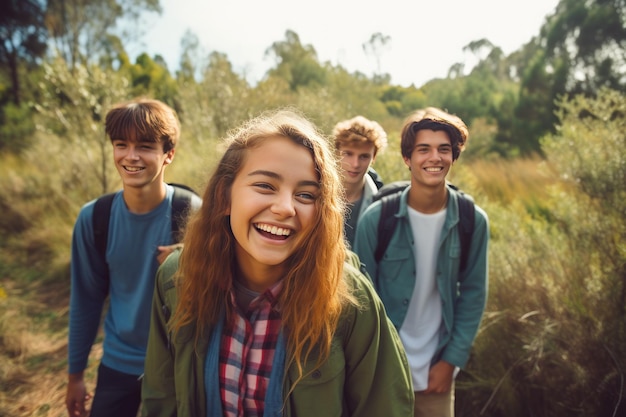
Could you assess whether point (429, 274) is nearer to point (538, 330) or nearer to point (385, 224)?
point (385, 224)

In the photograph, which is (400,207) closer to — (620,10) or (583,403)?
(583,403)

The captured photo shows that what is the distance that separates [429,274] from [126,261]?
1.57m

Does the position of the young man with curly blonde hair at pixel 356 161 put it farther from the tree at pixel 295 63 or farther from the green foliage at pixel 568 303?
the tree at pixel 295 63

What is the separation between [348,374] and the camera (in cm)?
116

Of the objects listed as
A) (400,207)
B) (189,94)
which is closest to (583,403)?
(400,207)

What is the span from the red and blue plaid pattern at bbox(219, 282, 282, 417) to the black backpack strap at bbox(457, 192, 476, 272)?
1.11 metres

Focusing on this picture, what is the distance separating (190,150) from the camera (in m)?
8.07

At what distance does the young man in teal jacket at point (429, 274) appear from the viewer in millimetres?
1845

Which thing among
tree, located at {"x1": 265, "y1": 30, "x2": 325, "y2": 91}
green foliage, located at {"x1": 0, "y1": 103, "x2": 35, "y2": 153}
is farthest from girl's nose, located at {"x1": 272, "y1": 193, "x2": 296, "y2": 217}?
green foliage, located at {"x1": 0, "y1": 103, "x2": 35, "y2": 153}

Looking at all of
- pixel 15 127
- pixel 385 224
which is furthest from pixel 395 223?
pixel 15 127

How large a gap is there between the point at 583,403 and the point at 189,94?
403 inches

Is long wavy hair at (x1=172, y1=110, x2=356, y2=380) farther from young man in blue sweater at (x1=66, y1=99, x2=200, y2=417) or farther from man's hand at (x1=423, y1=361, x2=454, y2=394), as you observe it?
man's hand at (x1=423, y1=361, x2=454, y2=394)

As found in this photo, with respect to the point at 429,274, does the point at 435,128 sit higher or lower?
higher

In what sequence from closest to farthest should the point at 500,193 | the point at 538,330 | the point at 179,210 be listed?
1. the point at 179,210
2. the point at 538,330
3. the point at 500,193
